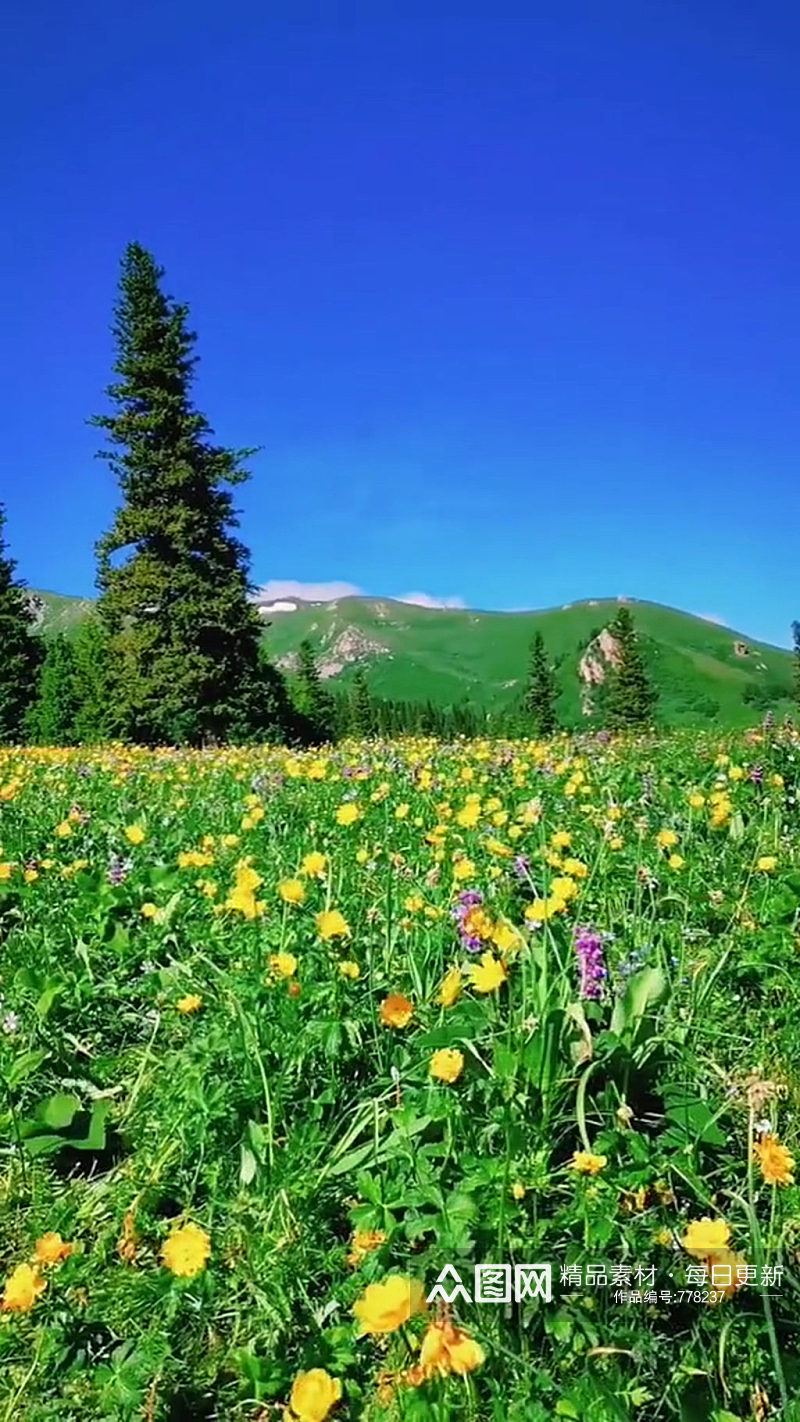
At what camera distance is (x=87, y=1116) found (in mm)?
2557

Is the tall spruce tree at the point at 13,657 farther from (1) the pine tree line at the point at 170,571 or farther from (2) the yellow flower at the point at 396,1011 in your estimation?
(2) the yellow flower at the point at 396,1011

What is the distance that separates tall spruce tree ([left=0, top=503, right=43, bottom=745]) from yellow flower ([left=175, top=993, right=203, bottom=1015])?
3775 centimetres

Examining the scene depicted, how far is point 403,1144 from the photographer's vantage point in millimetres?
2137

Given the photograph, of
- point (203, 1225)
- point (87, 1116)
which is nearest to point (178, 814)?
point (87, 1116)

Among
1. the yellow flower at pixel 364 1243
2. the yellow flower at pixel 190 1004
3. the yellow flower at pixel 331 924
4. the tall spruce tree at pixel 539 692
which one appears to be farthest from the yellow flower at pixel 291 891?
the tall spruce tree at pixel 539 692

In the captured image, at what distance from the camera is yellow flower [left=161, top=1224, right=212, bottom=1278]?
178cm

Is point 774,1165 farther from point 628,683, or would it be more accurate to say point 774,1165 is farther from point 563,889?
point 628,683

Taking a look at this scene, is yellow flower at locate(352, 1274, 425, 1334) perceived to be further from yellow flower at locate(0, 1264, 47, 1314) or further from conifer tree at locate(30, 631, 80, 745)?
conifer tree at locate(30, 631, 80, 745)

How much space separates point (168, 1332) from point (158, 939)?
1705 mm

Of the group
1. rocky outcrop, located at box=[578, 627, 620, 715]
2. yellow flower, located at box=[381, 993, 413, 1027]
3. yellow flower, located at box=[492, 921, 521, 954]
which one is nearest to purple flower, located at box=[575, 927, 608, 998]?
yellow flower, located at box=[492, 921, 521, 954]

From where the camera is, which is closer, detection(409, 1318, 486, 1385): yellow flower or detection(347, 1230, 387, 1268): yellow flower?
detection(409, 1318, 486, 1385): yellow flower

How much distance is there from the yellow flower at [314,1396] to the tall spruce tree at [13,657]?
128ft

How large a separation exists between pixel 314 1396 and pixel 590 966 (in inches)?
50.6
